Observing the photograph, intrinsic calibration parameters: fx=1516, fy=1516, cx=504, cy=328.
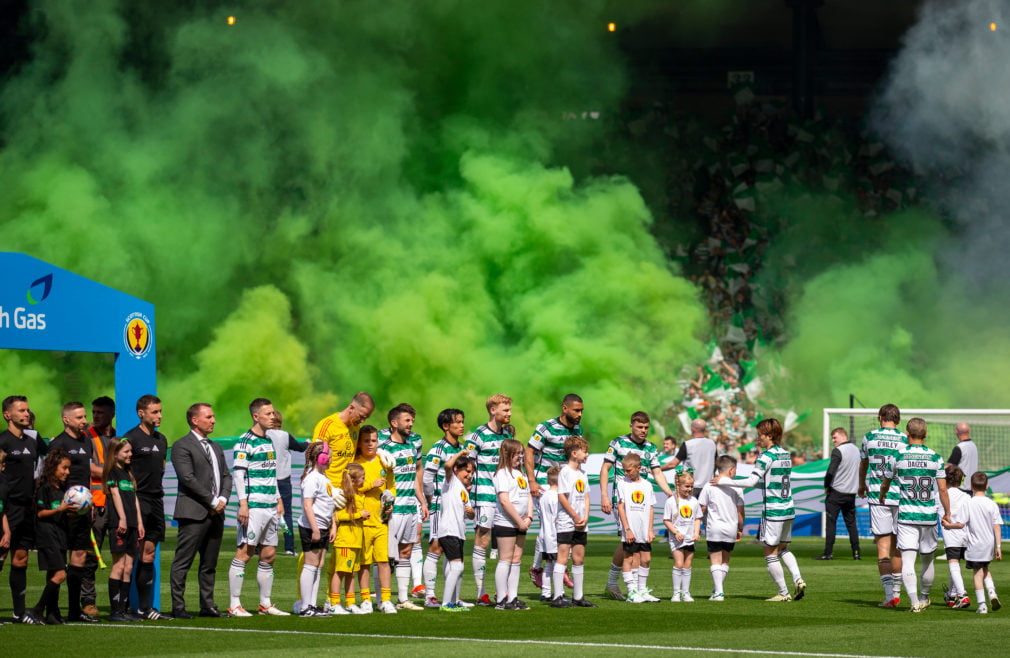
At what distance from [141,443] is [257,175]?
18819 mm

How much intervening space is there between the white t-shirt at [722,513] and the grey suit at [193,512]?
4615mm

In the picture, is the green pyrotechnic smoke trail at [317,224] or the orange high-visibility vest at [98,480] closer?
the orange high-visibility vest at [98,480]

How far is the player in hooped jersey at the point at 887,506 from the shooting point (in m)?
13.0

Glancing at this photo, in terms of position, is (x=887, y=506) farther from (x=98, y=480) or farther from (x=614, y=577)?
(x=98, y=480)

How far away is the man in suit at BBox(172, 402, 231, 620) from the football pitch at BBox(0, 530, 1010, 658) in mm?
377

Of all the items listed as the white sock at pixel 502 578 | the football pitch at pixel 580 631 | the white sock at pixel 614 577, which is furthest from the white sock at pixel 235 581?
the white sock at pixel 614 577

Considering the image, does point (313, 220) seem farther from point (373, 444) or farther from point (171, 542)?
point (373, 444)

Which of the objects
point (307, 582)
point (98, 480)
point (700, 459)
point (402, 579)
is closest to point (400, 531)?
point (402, 579)

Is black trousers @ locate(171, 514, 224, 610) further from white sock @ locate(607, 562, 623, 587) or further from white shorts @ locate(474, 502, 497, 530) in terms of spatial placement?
white sock @ locate(607, 562, 623, 587)

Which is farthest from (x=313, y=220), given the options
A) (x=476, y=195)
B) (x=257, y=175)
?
(x=476, y=195)

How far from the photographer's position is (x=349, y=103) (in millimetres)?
30562

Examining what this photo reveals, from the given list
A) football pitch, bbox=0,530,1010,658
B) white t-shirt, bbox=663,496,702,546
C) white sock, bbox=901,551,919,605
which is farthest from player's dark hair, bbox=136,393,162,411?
white sock, bbox=901,551,919,605

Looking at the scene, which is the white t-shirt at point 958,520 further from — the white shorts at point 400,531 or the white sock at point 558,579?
the white shorts at point 400,531

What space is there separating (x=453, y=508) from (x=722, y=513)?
2.82 m
